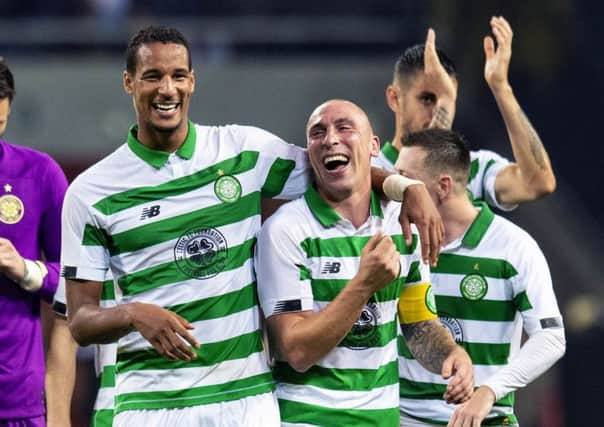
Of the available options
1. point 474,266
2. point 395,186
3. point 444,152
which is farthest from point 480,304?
point 395,186

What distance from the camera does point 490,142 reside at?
11711mm

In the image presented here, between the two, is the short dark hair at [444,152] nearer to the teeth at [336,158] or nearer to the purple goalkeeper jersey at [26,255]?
the teeth at [336,158]

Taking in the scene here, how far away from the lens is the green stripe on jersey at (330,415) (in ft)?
15.1

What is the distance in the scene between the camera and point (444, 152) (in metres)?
5.52

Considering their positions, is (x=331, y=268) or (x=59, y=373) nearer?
(x=331, y=268)

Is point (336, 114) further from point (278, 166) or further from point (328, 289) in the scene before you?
point (328, 289)

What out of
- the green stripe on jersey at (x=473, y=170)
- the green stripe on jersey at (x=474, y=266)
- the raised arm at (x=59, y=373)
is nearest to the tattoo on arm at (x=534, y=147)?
the green stripe on jersey at (x=473, y=170)

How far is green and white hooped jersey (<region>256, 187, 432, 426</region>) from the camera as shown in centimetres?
462

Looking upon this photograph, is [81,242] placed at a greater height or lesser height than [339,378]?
greater

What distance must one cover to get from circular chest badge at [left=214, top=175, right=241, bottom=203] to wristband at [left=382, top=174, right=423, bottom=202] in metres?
0.53

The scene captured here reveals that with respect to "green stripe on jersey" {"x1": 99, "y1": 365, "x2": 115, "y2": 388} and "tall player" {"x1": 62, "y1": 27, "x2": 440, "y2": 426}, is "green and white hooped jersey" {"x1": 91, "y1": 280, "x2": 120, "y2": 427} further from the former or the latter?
"tall player" {"x1": 62, "y1": 27, "x2": 440, "y2": 426}

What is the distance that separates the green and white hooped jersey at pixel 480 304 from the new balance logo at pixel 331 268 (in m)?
0.85

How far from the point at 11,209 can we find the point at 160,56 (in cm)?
84

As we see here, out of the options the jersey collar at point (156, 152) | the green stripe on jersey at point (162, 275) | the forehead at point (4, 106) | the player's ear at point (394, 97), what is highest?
the player's ear at point (394, 97)
